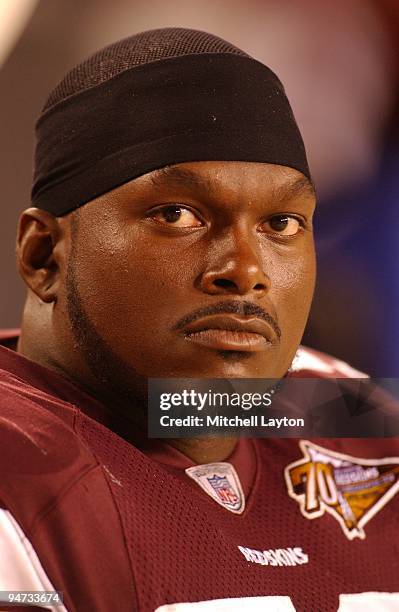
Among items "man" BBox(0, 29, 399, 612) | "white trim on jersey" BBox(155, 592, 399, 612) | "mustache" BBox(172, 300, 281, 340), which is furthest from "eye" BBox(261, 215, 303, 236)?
"white trim on jersey" BBox(155, 592, 399, 612)

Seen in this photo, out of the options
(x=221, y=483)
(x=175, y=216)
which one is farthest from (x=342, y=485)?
(x=175, y=216)

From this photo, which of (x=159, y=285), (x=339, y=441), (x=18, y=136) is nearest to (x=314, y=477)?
(x=339, y=441)

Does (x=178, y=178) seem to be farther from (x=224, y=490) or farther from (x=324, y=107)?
(x=324, y=107)

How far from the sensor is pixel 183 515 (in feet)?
3.01

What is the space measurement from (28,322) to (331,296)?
2.35 feet

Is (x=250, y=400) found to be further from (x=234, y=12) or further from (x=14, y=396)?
(x=234, y=12)

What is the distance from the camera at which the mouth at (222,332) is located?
96 cm

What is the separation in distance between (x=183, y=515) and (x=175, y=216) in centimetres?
32

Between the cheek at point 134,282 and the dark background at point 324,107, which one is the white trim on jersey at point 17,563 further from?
the dark background at point 324,107

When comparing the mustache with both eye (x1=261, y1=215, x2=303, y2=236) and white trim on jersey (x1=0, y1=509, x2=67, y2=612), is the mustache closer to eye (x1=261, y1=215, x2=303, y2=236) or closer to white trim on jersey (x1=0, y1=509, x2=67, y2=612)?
eye (x1=261, y1=215, x2=303, y2=236)

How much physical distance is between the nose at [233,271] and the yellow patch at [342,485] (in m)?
0.29

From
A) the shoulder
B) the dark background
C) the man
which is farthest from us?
the dark background

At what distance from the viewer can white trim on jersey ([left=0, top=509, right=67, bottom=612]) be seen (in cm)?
76

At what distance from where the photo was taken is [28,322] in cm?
112
